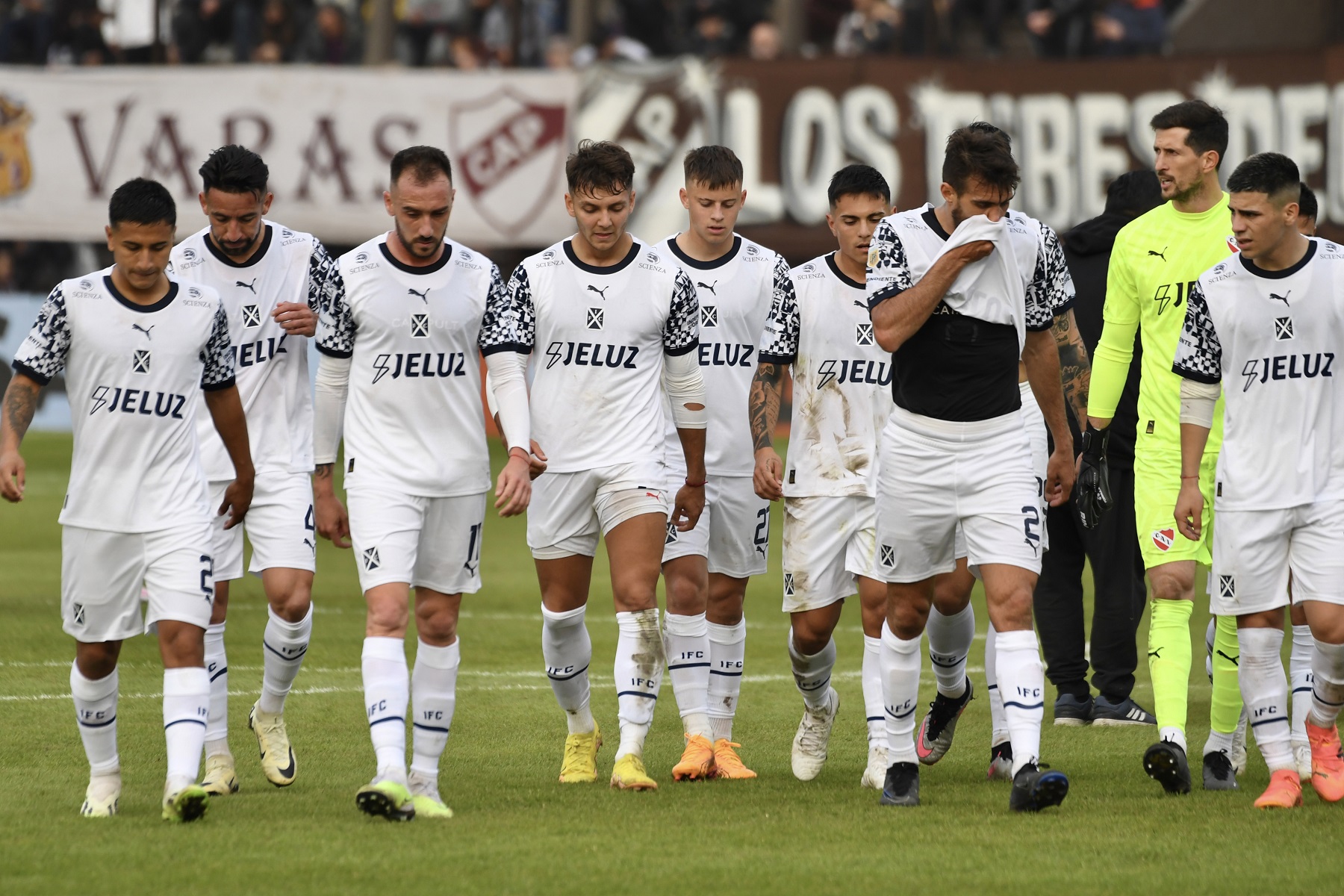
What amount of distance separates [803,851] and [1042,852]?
783 mm

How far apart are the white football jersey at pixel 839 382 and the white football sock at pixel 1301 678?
1.87 m

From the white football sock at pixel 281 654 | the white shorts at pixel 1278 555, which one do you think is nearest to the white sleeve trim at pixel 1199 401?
the white shorts at pixel 1278 555

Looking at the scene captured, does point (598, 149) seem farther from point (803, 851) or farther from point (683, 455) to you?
point (803, 851)

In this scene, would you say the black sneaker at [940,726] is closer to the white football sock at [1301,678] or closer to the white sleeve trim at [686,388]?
the white football sock at [1301,678]

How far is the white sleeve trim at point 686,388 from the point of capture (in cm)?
791

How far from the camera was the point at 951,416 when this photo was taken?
7.04 meters

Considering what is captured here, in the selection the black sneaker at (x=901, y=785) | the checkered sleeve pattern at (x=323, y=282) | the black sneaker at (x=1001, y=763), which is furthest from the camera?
the black sneaker at (x=1001, y=763)

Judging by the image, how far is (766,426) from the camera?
798 cm

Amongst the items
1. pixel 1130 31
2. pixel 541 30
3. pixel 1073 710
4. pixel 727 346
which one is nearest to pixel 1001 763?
pixel 1073 710

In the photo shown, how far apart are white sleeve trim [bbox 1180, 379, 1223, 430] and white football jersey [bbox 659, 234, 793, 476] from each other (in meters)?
1.94

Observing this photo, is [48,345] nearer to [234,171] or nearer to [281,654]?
[234,171]

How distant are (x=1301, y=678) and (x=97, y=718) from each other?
4.77 meters

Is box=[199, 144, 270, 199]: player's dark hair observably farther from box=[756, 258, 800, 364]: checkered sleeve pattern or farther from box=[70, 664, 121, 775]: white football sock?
box=[756, 258, 800, 364]: checkered sleeve pattern

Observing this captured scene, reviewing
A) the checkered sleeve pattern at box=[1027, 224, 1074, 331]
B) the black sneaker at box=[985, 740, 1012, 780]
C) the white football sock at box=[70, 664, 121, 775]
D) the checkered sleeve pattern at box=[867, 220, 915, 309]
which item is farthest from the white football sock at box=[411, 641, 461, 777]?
the checkered sleeve pattern at box=[1027, 224, 1074, 331]
